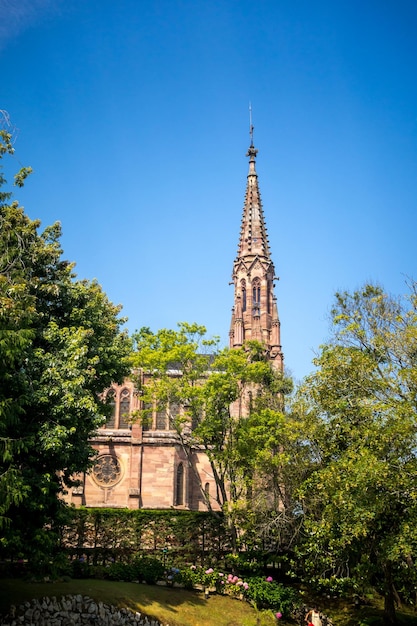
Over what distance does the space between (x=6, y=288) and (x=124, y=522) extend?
15970mm

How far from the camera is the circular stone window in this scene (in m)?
43.7

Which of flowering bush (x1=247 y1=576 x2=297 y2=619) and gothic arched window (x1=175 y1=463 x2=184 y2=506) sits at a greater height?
gothic arched window (x1=175 y1=463 x2=184 y2=506)

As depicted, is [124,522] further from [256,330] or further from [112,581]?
[256,330]

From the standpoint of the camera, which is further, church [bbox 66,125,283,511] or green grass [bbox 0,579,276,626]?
church [bbox 66,125,283,511]

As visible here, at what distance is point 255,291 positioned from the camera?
5362cm

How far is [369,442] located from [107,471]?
96.2 feet

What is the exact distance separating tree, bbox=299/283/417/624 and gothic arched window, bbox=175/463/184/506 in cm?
2157

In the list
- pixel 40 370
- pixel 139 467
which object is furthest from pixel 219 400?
pixel 139 467

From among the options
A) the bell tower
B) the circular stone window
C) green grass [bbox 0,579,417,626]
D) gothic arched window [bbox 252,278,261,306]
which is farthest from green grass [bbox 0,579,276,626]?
gothic arched window [bbox 252,278,261,306]

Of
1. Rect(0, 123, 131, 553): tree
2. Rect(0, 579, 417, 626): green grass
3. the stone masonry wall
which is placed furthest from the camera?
Rect(0, 579, 417, 626): green grass

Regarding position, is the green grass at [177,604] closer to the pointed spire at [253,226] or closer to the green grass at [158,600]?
the green grass at [158,600]

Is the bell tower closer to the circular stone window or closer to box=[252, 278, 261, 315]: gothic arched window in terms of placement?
box=[252, 278, 261, 315]: gothic arched window

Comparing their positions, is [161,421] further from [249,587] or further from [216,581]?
[249,587]

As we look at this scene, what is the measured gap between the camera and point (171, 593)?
24250mm
